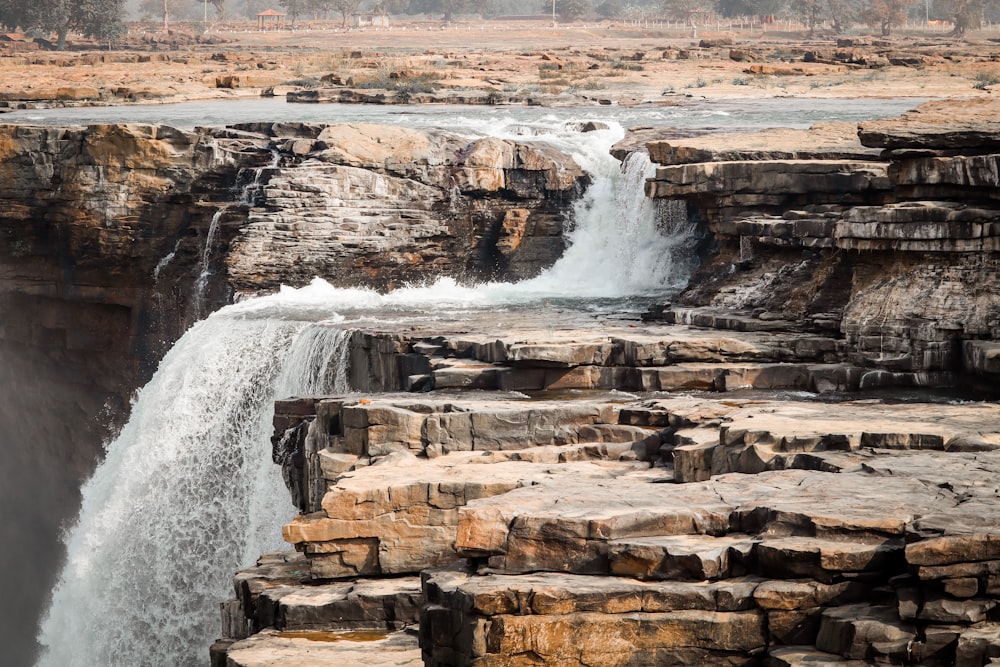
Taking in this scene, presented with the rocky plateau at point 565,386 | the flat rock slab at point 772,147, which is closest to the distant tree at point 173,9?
the rocky plateau at point 565,386

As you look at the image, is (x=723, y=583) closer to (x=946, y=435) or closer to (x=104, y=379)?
(x=946, y=435)

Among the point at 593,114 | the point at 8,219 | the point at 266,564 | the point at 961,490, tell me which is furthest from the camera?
the point at 593,114

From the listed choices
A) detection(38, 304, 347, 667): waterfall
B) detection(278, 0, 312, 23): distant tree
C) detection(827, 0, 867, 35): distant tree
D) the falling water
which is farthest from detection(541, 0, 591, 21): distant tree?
detection(38, 304, 347, 667): waterfall

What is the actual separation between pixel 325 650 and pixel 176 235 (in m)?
21.2

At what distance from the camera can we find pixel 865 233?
22156 millimetres

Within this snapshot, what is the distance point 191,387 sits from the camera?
2675 centimetres

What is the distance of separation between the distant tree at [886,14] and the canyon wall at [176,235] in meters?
69.3

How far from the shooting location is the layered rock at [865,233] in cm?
2125

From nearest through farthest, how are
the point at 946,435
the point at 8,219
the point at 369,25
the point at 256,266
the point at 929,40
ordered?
the point at 946,435 < the point at 256,266 < the point at 8,219 < the point at 929,40 < the point at 369,25

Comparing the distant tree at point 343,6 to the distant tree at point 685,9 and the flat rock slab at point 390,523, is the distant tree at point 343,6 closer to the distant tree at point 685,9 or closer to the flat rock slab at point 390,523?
the distant tree at point 685,9

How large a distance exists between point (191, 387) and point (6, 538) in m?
14.8

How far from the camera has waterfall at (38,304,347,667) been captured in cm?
2456

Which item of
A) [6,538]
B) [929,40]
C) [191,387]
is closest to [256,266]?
[191,387]

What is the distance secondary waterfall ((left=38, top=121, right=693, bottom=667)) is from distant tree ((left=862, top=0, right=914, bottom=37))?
7627 centimetres
